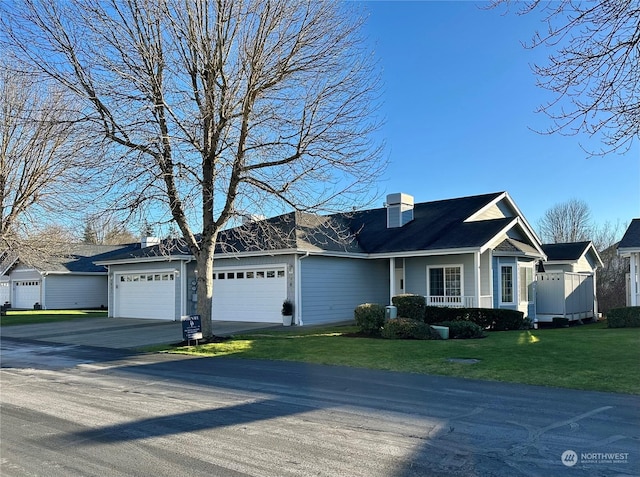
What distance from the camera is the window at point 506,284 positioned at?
1984cm

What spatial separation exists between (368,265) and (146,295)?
11827 mm

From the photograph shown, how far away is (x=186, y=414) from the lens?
6.80 m

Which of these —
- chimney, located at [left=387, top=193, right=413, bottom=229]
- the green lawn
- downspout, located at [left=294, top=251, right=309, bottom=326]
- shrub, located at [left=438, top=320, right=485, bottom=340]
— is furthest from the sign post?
chimney, located at [left=387, top=193, right=413, bottom=229]

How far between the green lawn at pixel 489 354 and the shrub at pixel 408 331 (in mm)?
751

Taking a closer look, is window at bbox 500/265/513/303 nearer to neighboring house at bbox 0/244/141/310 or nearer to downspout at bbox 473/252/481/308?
downspout at bbox 473/252/481/308

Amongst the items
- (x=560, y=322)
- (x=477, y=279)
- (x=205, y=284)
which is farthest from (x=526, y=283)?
(x=205, y=284)

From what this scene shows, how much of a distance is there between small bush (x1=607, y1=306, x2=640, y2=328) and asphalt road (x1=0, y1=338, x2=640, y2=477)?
44.7 ft

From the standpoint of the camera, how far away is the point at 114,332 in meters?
19.7

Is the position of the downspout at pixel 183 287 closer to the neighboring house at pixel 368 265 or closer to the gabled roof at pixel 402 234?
the neighboring house at pixel 368 265

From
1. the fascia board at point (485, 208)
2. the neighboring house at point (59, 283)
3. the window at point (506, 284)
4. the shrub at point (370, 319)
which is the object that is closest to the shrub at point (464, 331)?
the shrub at point (370, 319)

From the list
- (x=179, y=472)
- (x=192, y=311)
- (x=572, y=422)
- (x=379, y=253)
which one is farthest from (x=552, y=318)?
(x=179, y=472)

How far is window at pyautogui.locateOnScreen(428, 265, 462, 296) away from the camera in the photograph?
20.3 metres

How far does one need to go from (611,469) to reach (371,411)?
116 inches

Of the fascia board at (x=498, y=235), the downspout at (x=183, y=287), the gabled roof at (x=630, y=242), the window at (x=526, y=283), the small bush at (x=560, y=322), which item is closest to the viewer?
the fascia board at (x=498, y=235)
